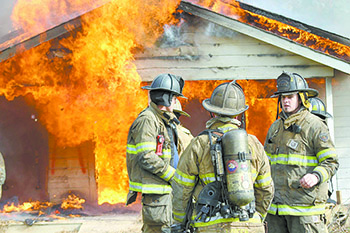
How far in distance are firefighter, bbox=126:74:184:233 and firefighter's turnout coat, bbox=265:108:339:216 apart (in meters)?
1.31

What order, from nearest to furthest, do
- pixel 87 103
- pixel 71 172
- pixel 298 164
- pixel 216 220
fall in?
pixel 216 220, pixel 298 164, pixel 87 103, pixel 71 172

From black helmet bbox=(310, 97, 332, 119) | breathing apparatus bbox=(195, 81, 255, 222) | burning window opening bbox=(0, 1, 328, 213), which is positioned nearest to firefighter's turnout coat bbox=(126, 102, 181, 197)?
breathing apparatus bbox=(195, 81, 255, 222)

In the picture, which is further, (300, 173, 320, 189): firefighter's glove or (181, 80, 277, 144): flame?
(181, 80, 277, 144): flame

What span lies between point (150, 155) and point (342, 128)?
6118 millimetres

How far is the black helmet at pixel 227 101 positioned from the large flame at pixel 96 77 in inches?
204

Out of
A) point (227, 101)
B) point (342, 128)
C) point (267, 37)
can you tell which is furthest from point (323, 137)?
point (342, 128)

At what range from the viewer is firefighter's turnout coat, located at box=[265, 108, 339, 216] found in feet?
15.9

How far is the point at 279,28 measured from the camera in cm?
881

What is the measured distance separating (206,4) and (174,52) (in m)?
1.41

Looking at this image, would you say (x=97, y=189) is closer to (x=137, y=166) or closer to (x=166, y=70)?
(x=166, y=70)

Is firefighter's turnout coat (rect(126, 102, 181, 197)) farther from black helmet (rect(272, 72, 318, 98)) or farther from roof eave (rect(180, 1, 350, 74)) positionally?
roof eave (rect(180, 1, 350, 74))

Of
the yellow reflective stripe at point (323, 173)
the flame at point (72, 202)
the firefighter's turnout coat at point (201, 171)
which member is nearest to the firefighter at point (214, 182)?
the firefighter's turnout coat at point (201, 171)

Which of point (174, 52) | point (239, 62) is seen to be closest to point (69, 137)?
point (174, 52)

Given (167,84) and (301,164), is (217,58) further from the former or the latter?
(301,164)
